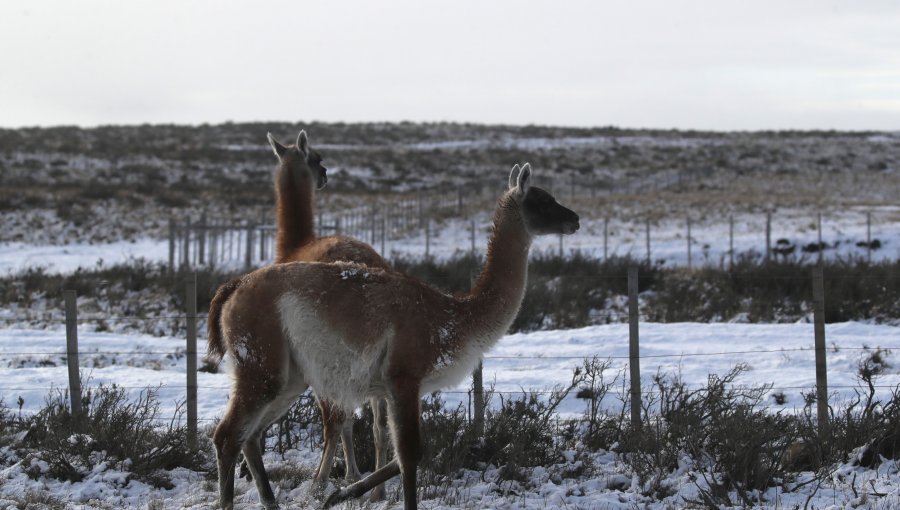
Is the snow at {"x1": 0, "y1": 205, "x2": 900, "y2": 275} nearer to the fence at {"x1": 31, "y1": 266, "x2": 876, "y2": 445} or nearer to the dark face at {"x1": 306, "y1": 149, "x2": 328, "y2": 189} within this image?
the fence at {"x1": 31, "y1": 266, "x2": 876, "y2": 445}

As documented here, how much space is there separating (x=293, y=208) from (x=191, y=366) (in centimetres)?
178

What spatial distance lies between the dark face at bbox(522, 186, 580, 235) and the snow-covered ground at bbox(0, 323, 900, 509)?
1.84 metres

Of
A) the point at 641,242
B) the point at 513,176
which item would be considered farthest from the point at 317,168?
the point at 641,242

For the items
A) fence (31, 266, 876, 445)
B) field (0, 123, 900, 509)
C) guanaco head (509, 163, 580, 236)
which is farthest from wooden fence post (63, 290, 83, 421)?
guanaco head (509, 163, 580, 236)

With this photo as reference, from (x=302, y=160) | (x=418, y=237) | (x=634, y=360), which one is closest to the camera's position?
(x=634, y=360)

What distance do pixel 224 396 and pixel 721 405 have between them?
4.92m

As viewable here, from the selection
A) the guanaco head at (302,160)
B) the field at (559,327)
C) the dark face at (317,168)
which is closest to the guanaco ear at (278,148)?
the guanaco head at (302,160)

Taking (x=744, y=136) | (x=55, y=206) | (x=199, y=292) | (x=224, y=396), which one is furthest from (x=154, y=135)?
(x=224, y=396)

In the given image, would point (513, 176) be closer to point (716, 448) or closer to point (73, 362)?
point (716, 448)

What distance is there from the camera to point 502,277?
634 cm

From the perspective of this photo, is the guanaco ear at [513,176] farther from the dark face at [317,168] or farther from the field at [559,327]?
the dark face at [317,168]

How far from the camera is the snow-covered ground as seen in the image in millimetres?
6414

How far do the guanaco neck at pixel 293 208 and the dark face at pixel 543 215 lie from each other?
2.55 m

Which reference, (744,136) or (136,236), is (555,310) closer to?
(136,236)
